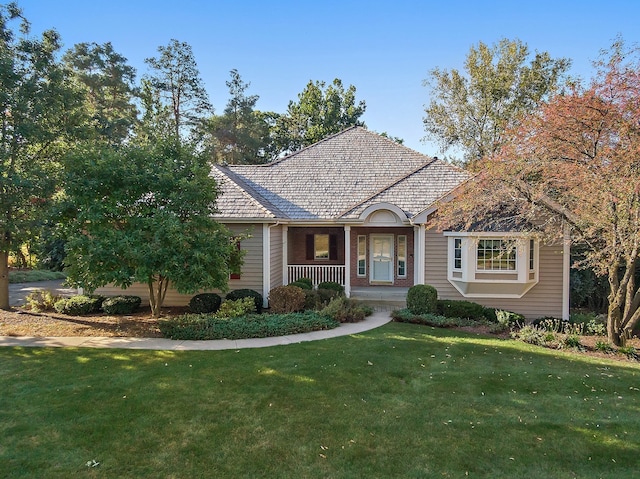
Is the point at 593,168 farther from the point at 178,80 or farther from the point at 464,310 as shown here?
the point at 178,80

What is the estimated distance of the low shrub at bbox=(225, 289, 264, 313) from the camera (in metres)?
11.6

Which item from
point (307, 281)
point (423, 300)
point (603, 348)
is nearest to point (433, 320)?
point (423, 300)

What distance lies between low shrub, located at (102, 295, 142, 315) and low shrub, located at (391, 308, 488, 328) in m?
7.89

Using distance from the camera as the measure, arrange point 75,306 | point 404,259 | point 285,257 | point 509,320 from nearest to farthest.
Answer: point 509,320 → point 75,306 → point 285,257 → point 404,259

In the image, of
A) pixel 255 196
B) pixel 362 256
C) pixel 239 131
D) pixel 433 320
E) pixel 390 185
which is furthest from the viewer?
pixel 239 131

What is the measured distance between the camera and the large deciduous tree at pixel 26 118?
1021 cm

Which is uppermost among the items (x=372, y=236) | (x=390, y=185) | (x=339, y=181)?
(x=339, y=181)

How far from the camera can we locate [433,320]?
10414 millimetres

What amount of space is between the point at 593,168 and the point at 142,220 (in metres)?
10.4

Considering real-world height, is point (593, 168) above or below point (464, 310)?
above

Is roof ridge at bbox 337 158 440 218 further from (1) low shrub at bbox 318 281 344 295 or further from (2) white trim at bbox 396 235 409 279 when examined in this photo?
(1) low shrub at bbox 318 281 344 295

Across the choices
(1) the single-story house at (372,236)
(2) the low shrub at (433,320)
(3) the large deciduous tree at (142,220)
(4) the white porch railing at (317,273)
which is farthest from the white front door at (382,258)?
(3) the large deciduous tree at (142,220)

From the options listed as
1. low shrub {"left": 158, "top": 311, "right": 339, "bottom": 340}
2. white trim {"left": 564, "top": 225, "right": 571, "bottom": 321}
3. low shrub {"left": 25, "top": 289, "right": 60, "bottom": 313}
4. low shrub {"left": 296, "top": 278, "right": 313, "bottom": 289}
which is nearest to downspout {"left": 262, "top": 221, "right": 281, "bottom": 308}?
low shrub {"left": 296, "top": 278, "right": 313, "bottom": 289}

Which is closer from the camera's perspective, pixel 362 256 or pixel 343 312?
pixel 343 312
